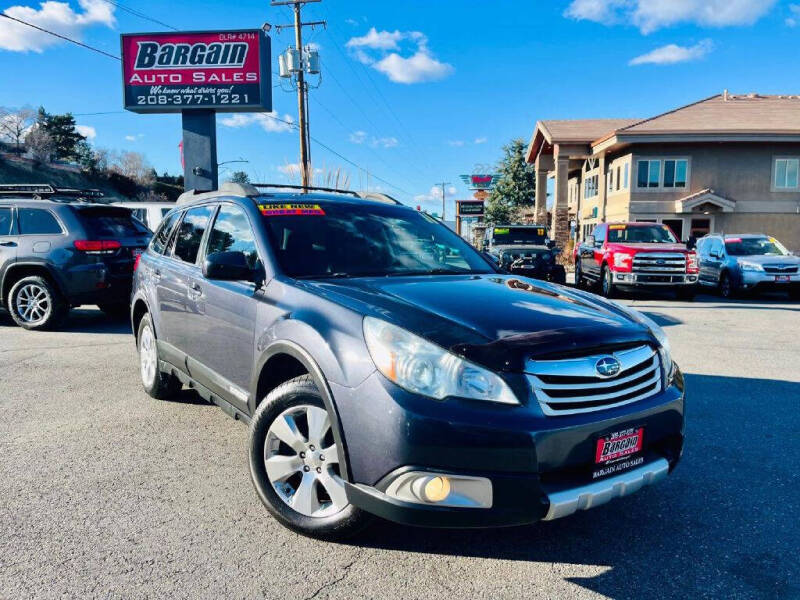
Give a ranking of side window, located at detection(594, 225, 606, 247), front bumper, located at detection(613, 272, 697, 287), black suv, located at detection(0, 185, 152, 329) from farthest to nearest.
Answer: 1. side window, located at detection(594, 225, 606, 247)
2. front bumper, located at detection(613, 272, 697, 287)
3. black suv, located at detection(0, 185, 152, 329)

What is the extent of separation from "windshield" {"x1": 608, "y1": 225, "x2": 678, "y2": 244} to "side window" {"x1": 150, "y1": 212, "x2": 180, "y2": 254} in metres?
11.9

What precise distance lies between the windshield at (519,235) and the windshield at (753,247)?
4.70m

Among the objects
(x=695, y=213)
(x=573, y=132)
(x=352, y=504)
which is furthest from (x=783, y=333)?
(x=573, y=132)

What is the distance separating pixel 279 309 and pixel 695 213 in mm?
28662

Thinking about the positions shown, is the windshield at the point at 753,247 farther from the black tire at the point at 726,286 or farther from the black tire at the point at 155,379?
the black tire at the point at 155,379

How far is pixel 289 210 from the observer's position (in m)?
3.91

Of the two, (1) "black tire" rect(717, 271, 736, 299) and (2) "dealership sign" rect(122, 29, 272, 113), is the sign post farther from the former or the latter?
(1) "black tire" rect(717, 271, 736, 299)

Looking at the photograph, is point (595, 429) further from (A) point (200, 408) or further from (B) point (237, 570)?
(A) point (200, 408)

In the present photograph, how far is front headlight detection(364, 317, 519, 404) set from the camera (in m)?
2.39

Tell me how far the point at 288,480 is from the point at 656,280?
12.1 m

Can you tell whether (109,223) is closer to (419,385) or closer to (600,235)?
(419,385)

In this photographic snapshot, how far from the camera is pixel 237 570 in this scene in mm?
2627

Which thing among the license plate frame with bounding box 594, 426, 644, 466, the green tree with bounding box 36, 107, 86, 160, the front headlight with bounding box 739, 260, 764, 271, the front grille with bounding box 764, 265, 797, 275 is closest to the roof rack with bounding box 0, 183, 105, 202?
the license plate frame with bounding box 594, 426, 644, 466

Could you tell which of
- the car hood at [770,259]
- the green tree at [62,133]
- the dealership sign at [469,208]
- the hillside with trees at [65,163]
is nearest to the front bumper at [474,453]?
the car hood at [770,259]
